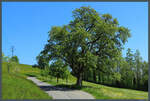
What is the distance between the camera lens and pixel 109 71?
66.9ft

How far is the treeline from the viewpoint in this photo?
67.0ft

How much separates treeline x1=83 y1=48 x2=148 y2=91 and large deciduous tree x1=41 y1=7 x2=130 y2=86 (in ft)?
4.14

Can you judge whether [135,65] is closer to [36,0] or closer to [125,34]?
[125,34]

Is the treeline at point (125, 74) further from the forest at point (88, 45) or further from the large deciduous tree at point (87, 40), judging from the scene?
the large deciduous tree at point (87, 40)

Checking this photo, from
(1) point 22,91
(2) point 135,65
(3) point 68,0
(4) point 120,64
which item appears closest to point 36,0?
(3) point 68,0

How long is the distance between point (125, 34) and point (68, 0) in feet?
32.5

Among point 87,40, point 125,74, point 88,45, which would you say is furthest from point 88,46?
point 125,74

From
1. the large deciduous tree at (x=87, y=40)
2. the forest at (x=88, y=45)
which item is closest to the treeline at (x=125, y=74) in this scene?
the forest at (x=88, y=45)

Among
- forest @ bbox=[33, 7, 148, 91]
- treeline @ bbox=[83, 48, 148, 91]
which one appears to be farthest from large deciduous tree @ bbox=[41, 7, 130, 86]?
treeline @ bbox=[83, 48, 148, 91]

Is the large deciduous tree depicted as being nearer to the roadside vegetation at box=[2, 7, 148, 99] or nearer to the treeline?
the roadside vegetation at box=[2, 7, 148, 99]

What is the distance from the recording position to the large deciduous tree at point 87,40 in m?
18.4

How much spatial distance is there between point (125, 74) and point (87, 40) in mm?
7746

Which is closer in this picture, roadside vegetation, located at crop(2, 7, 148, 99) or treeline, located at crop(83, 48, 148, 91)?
roadside vegetation, located at crop(2, 7, 148, 99)

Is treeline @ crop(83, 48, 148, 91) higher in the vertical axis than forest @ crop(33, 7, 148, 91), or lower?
lower
